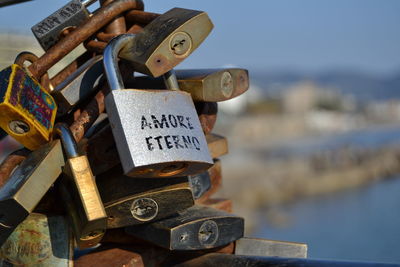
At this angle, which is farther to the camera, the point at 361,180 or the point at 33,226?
the point at 361,180

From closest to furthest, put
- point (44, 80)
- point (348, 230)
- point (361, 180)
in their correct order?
point (44, 80) < point (348, 230) < point (361, 180)

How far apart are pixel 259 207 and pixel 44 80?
17.8m

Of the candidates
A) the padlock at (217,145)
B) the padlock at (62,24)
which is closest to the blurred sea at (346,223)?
the padlock at (217,145)

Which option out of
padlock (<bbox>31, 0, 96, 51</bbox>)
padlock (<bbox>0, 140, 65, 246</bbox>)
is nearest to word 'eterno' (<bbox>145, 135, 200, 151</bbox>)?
padlock (<bbox>0, 140, 65, 246</bbox>)

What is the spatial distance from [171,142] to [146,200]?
83mm

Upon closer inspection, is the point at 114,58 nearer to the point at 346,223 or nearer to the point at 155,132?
the point at 155,132

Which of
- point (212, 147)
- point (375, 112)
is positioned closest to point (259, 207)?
point (212, 147)

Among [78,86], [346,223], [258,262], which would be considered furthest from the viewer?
[346,223]

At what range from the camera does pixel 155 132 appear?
21.6 inches

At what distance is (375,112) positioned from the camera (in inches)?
2023

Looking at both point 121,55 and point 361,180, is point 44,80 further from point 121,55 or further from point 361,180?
point 361,180

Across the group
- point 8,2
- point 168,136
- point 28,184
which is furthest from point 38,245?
point 8,2

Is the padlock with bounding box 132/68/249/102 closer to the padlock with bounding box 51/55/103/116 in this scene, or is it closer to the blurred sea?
the padlock with bounding box 51/55/103/116

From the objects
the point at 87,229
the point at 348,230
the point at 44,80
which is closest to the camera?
the point at 87,229
